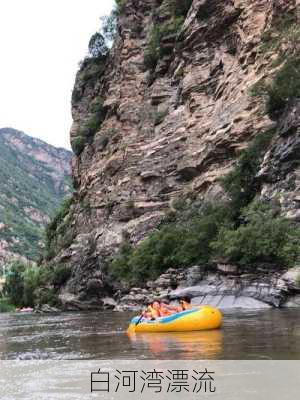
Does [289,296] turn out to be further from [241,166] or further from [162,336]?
[241,166]

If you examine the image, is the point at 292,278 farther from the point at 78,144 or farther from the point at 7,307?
the point at 7,307

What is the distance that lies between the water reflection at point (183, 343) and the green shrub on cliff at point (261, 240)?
9.32 m

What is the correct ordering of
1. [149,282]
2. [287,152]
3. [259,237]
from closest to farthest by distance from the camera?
[259,237]
[287,152]
[149,282]

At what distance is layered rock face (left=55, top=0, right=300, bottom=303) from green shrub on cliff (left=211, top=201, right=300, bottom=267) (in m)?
0.95

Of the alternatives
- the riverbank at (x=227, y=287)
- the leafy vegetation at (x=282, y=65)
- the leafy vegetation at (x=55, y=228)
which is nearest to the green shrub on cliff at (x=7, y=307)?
the leafy vegetation at (x=55, y=228)

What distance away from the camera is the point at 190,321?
51.6ft

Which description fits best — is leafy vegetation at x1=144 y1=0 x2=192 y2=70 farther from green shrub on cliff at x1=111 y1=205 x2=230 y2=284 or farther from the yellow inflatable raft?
the yellow inflatable raft

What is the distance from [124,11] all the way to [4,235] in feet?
426

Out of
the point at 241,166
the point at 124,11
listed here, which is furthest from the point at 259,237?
the point at 124,11

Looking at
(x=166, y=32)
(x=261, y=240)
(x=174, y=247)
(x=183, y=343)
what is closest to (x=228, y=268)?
(x=261, y=240)

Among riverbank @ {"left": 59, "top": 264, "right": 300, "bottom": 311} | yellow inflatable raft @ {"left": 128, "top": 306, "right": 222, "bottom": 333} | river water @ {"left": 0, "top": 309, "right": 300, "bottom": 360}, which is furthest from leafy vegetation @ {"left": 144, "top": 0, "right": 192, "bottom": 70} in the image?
yellow inflatable raft @ {"left": 128, "top": 306, "right": 222, "bottom": 333}

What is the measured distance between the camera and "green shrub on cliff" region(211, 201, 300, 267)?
2359cm

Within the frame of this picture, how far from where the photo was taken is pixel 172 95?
45.2m

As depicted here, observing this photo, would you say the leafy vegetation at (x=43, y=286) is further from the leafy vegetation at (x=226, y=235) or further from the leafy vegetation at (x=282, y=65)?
the leafy vegetation at (x=282, y=65)
